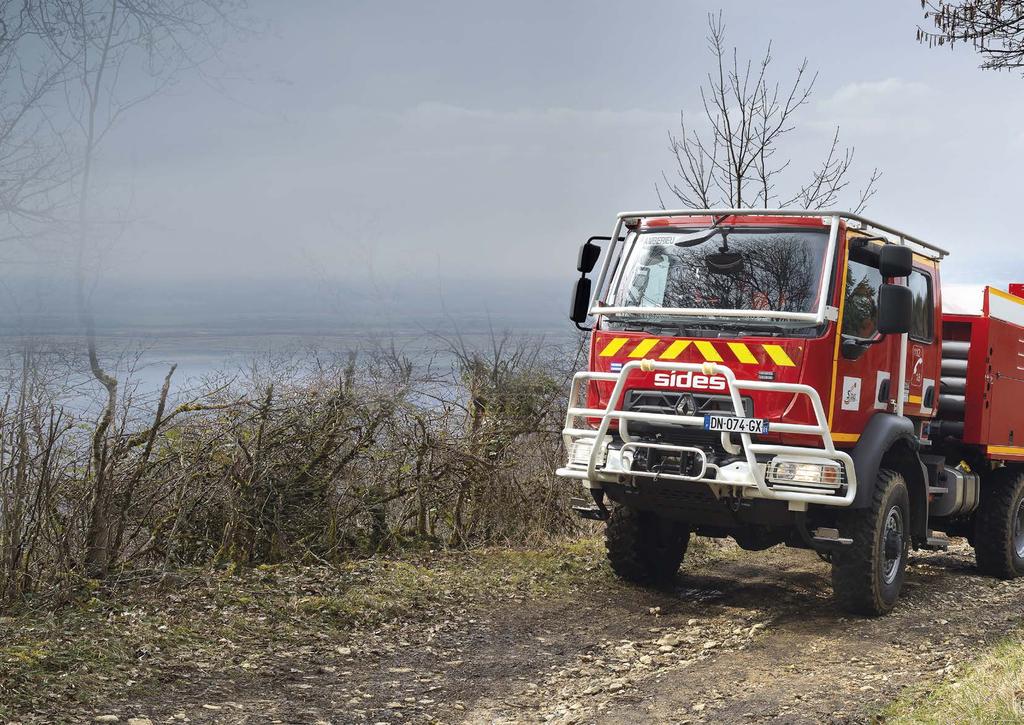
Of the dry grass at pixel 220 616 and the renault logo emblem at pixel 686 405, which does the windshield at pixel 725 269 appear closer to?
the renault logo emblem at pixel 686 405

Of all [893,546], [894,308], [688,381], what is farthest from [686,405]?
[893,546]

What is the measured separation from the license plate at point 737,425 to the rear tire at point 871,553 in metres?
1.09

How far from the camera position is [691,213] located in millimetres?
8273

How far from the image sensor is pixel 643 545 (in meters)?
9.03

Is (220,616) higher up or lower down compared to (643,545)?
lower down

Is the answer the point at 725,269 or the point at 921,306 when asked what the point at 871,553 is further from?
the point at 725,269

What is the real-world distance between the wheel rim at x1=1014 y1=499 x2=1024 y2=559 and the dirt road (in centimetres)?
150

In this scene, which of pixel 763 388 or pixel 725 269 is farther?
pixel 725 269

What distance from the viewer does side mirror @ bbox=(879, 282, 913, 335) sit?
7.74 metres

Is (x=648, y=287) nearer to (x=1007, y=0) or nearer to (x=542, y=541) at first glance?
(x=542, y=541)

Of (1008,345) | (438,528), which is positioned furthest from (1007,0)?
(438,528)

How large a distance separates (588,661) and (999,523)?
5340 mm

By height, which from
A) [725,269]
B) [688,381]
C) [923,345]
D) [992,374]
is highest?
[725,269]

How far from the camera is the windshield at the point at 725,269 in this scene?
7789 mm
